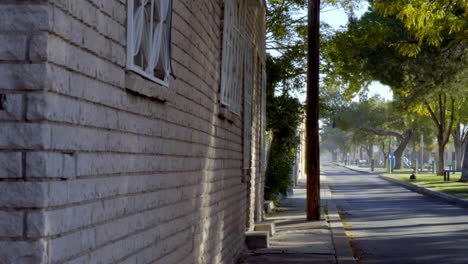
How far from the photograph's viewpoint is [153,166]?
4.57 m

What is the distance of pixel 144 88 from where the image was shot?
13.6 feet

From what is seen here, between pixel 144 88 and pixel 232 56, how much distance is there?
5047 mm

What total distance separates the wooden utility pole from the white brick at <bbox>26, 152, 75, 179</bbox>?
487 inches

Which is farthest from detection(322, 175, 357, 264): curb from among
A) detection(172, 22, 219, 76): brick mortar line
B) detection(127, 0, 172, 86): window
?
detection(127, 0, 172, 86): window

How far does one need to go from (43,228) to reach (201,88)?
389cm

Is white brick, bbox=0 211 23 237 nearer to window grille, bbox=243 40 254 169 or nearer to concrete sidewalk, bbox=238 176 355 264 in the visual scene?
concrete sidewalk, bbox=238 176 355 264

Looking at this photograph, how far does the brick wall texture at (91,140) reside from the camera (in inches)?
107

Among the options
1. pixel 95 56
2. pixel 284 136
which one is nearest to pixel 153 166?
pixel 95 56

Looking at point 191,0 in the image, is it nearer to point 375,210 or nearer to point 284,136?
point 375,210

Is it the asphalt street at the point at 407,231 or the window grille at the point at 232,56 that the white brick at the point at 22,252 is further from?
the asphalt street at the point at 407,231

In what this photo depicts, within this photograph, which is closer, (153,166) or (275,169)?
(153,166)

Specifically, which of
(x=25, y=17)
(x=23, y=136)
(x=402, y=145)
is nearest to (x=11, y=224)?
(x=23, y=136)

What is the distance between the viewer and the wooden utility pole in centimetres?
1501

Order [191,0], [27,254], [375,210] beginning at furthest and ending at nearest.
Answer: [375,210], [191,0], [27,254]
